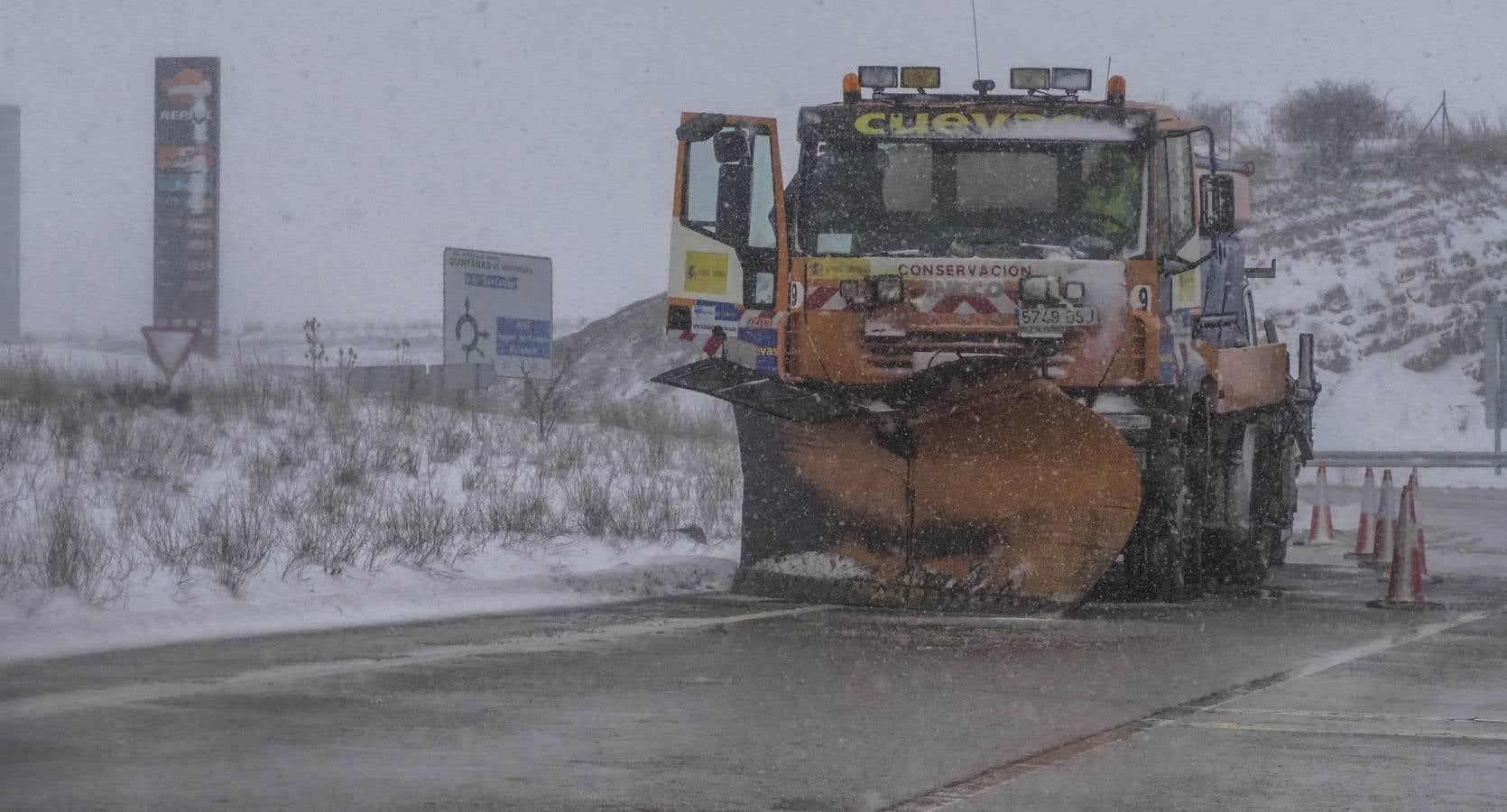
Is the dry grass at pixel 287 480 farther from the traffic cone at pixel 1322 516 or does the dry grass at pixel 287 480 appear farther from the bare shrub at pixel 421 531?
the traffic cone at pixel 1322 516

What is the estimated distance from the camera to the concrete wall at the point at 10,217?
252 ft

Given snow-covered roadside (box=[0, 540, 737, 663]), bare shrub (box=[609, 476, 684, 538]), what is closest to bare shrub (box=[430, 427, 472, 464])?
bare shrub (box=[609, 476, 684, 538])

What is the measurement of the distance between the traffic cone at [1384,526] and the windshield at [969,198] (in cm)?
523

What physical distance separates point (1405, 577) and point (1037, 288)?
10.3 ft

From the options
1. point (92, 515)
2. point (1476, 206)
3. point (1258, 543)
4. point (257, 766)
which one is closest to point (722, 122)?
point (92, 515)

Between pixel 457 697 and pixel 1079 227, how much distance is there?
605cm

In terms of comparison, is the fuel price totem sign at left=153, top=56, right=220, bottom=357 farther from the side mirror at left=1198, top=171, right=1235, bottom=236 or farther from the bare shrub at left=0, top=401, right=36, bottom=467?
the side mirror at left=1198, top=171, right=1235, bottom=236

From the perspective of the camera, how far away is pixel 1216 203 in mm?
13695

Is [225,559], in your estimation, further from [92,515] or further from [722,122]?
[722,122]

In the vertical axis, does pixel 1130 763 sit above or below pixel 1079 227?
below

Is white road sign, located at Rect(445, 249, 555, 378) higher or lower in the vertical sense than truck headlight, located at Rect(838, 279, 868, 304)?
higher

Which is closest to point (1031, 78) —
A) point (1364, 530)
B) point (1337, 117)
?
point (1364, 530)

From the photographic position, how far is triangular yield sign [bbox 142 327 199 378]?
87.3 feet

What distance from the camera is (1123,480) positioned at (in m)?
12.6
